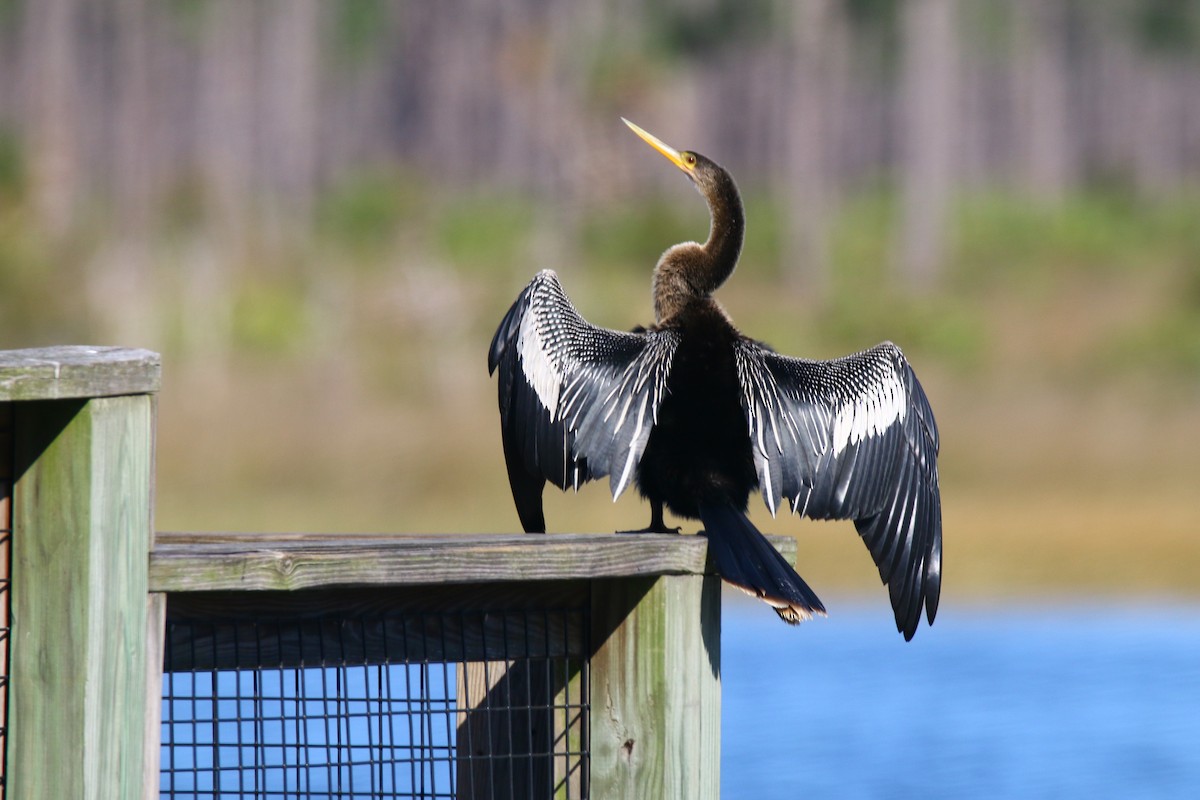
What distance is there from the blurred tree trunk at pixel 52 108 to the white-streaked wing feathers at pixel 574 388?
15685 mm

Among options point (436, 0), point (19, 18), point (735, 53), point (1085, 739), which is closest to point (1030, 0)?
point (735, 53)

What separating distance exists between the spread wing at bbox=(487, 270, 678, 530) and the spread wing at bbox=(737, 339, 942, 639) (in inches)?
8.2

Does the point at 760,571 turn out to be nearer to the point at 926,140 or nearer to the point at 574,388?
the point at 574,388

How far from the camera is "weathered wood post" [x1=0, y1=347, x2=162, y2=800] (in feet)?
6.07

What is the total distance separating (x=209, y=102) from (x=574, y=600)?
911 inches

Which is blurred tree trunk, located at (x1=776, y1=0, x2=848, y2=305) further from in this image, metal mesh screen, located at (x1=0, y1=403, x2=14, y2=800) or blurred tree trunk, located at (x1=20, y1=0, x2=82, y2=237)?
metal mesh screen, located at (x1=0, y1=403, x2=14, y2=800)

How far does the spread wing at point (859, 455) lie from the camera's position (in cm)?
311

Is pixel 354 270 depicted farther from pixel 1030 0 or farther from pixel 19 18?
pixel 1030 0

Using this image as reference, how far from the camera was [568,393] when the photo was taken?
316cm

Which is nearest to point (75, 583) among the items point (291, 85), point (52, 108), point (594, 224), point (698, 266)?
point (698, 266)

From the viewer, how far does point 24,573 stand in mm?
1877

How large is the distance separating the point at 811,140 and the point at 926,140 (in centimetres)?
145

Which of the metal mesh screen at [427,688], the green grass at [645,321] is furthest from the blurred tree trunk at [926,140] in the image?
the metal mesh screen at [427,688]

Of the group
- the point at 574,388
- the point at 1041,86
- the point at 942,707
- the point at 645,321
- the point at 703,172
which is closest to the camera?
the point at 574,388
